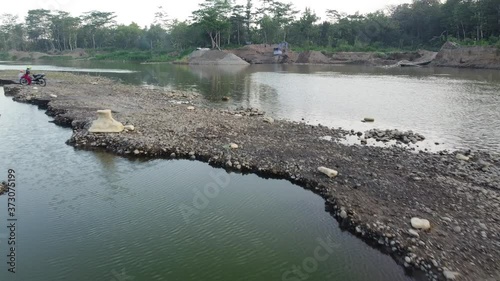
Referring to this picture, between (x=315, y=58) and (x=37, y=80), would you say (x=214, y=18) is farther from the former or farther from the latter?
(x=37, y=80)

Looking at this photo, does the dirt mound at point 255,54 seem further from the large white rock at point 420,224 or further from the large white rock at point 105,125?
the large white rock at point 420,224

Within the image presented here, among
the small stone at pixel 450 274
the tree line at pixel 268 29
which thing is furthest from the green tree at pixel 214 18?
the small stone at pixel 450 274

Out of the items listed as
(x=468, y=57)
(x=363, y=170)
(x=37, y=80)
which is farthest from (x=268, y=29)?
(x=363, y=170)

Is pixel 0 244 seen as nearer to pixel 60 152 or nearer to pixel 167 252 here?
pixel 167 252

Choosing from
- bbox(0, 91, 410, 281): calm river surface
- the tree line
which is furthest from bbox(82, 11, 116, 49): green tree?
bbox(0, 91, 410, 281): calm river surface

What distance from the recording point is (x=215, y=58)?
80375mm

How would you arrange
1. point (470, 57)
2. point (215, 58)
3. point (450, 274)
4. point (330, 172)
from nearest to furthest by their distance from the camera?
point (450, 274)
point (330, 172)
point (470, 57)
point (215, 58)

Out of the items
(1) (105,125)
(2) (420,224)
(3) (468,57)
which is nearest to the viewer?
(2) (420,224)

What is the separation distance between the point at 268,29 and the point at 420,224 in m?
92.4

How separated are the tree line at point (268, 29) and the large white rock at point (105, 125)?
229 feet

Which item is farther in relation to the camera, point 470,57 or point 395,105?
point 470,57

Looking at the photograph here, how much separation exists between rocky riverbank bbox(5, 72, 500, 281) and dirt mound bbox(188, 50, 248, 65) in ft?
198

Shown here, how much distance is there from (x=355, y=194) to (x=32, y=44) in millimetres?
140063

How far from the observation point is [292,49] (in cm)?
8906
